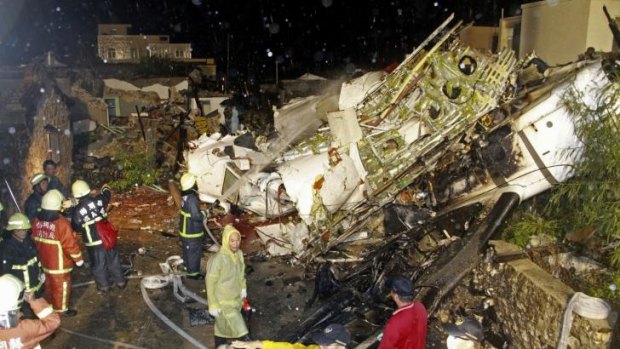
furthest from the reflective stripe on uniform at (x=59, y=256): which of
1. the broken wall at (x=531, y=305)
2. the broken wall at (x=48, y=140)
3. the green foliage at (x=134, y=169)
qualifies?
the green foliage at (x=134, y=169)

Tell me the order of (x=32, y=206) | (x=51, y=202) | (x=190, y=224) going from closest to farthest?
(x=51, y=202)
(x=190, y=224)
(x=32, y=206)

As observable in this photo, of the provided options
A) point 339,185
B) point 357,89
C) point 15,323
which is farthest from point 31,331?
point 357,89

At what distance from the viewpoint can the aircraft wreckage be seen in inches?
241

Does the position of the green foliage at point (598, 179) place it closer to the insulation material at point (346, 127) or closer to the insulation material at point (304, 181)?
the insulation material at point (346, 127)

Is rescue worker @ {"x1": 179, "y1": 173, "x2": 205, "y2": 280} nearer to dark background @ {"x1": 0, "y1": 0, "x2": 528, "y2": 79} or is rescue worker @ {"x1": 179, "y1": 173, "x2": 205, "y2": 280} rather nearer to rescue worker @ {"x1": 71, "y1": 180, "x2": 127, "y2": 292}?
rescue worker @ {"x1": 71, "y1": 180, "x2": 127, "y2": 292}

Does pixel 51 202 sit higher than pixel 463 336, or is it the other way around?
pixel 51 202

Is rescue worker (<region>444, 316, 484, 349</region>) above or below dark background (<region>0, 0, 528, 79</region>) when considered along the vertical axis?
below

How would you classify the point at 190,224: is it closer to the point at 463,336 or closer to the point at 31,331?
the point at 31,331

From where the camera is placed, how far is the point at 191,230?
674cm

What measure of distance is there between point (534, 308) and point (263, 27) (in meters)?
59.8

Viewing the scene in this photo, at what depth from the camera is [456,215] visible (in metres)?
6.78

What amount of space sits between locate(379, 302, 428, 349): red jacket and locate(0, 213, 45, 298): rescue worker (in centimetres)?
380

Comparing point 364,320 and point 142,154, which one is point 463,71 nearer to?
point 364,320

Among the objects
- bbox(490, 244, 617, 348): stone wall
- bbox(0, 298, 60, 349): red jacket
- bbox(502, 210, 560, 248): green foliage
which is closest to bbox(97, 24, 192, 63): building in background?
bbox(502, 210, 560, 248): green foliage
